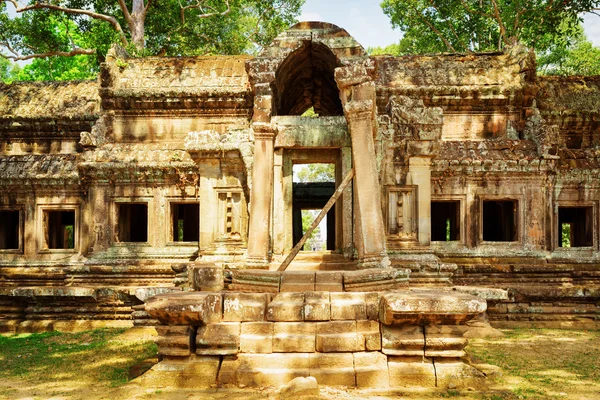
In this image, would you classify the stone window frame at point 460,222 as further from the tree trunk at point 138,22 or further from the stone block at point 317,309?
the tree trunk at point 138,22

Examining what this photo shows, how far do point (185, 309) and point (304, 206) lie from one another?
28.3ft

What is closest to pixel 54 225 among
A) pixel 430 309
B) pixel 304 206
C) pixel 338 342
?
pixel 304 206

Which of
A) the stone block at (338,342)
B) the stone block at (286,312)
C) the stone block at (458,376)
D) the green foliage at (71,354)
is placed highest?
the stone block at (286,312)

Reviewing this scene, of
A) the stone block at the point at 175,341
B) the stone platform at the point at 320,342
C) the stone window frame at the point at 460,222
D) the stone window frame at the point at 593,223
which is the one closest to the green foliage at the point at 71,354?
the stone block at the point at 175,341

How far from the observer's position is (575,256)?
12.7m

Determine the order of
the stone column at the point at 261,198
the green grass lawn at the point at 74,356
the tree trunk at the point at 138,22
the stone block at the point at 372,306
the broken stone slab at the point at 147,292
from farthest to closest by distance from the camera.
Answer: the tree trunk at the point at 138,22
the broken stone slab at the point at 147,292
the stone column at the point at 261,198
the green grass lawn at the point at 74,356
the stone block at the point at 372,306

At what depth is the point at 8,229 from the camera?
49.9 feet

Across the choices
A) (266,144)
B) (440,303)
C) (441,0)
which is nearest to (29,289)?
(266,144)

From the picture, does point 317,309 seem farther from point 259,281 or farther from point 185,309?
point 185,309

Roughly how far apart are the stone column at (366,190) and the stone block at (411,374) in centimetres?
159

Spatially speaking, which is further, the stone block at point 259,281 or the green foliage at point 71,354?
the green foliage at point 71,354

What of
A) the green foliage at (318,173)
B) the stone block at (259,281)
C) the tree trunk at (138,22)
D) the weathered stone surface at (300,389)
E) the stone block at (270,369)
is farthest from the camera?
the green foliage at (318,173)

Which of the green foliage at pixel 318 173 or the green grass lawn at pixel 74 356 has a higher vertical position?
the green foliage at pixel 318 173

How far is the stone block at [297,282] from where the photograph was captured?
7.04m
